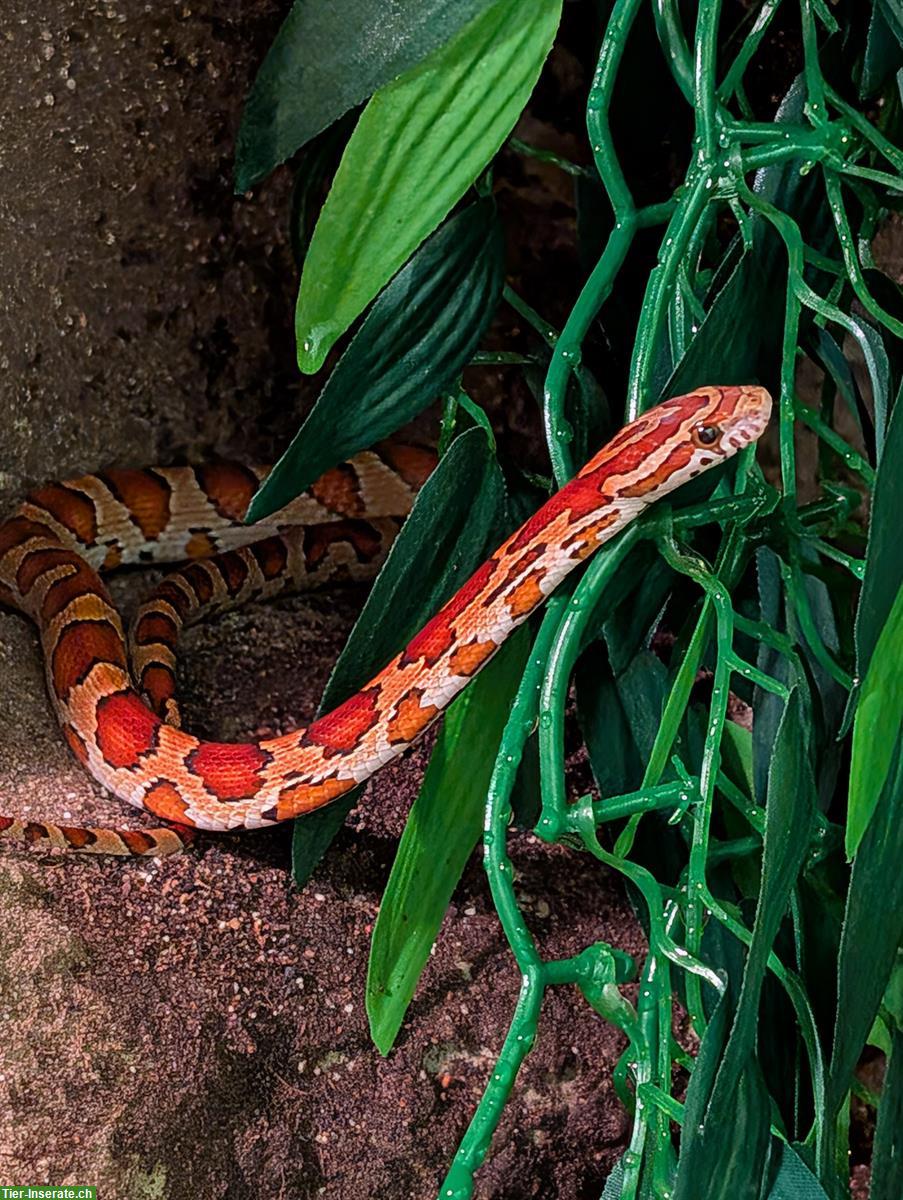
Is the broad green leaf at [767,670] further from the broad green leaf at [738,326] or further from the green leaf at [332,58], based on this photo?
the green leaf at [332,58]

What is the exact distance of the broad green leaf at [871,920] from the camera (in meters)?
1.04

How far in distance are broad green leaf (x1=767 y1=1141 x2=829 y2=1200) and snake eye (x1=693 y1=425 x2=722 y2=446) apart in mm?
704

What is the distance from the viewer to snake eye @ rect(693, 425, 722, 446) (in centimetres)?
138

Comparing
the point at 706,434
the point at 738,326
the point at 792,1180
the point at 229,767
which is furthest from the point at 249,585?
the point at 792,1180

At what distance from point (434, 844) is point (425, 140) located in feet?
2.32

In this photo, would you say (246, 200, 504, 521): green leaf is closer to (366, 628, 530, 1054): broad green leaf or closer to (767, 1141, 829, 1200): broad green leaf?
(366, 628, 530, 1054): broad green leaf

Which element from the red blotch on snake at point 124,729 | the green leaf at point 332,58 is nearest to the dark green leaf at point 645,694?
the green leaf at point 332,58

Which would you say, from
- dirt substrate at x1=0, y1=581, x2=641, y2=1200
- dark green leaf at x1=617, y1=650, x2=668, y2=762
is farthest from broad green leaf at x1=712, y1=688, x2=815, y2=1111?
A: dirt substrate at x1=0, y1=581, x2=641, y2=1200

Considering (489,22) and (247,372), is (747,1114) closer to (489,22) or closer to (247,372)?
(489,22)

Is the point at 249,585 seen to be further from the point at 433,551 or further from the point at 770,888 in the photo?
the point at 770,888

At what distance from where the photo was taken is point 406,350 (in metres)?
1.36

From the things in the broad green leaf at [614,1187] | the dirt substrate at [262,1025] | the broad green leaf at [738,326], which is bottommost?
the dirt substrate at [262,1025]

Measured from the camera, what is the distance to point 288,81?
1122 mm

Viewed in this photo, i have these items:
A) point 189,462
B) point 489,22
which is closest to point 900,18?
point 489,22
